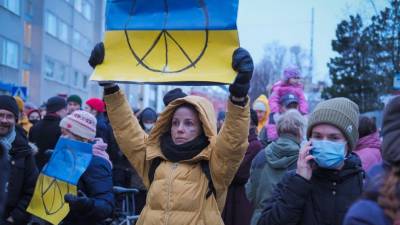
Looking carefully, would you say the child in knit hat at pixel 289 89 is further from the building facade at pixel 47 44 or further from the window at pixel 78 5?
the window at pixel 78 5

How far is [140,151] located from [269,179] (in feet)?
5.20

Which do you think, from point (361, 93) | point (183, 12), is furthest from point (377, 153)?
point (361, 93)

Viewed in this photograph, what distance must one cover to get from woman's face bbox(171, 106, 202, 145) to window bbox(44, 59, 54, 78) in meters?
35.9

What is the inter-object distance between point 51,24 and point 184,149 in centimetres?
3727

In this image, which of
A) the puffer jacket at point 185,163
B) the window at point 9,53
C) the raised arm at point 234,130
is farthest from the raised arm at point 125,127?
the window at point 9,53

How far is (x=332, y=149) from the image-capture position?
3234mm

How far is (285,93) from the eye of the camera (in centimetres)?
856

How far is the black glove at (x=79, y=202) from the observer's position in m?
4.30

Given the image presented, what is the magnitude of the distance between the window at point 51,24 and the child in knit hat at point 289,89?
32.1m

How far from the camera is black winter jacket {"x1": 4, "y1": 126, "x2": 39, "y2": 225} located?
4.61 m

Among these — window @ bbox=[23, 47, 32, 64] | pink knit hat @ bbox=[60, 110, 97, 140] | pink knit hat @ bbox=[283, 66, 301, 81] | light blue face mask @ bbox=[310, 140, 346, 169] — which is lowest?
light blue face mask @ bbox=[310, 140, 346, 169]

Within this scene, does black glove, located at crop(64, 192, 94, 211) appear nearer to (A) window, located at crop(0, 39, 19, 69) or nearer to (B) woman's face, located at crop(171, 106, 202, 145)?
(B) woman's face, located at crop(171, 106, 202, 145)

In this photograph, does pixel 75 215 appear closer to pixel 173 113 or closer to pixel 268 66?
pixel 173 113

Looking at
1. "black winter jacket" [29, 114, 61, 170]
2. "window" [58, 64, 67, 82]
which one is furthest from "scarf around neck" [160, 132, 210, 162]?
"window" [58, 64, 67, 82]
